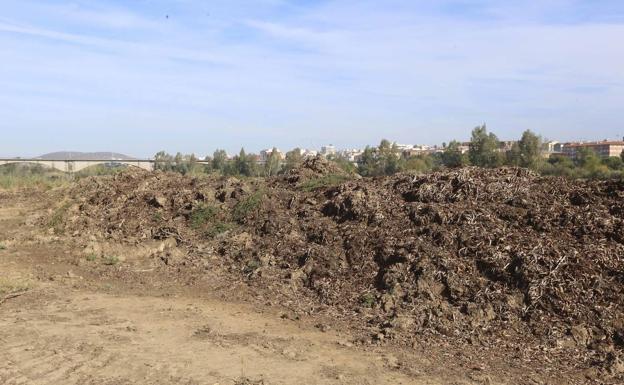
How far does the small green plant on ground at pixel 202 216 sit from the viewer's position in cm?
1021

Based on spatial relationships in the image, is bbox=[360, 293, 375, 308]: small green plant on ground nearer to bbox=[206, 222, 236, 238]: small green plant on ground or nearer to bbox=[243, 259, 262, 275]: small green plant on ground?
bbox=[243, 259, 262, 275]: small green plant on ground

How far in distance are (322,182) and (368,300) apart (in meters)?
4.89

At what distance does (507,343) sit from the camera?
17.2 ft

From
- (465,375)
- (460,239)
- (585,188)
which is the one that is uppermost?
(585,188)

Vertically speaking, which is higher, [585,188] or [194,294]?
[585,188]

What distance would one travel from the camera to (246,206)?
33.4 feet

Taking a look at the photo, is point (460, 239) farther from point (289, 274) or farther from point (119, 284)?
point (119, 284)

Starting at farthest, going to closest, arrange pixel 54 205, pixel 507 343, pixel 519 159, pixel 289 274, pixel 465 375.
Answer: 1. pixel 519 159
2. pixel 54 205
3. pixel 289 274
4. pixel 507 343
5. pixel 465 375

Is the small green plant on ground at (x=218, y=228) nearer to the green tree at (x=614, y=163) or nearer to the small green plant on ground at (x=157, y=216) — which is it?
the small green plant on ground at (x=157, y=216)

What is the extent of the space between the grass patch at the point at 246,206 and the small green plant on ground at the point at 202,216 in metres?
0.42

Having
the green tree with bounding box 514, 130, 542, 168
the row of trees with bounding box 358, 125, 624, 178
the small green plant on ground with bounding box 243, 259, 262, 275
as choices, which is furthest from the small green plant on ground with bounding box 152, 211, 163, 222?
the green tree with bounding box 514, 130, 542, 168

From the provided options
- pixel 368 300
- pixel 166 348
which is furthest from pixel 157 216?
pixel 166 348

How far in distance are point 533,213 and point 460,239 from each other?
3.79 feet

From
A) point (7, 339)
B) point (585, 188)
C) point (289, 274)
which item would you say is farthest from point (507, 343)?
point (7, 339)
